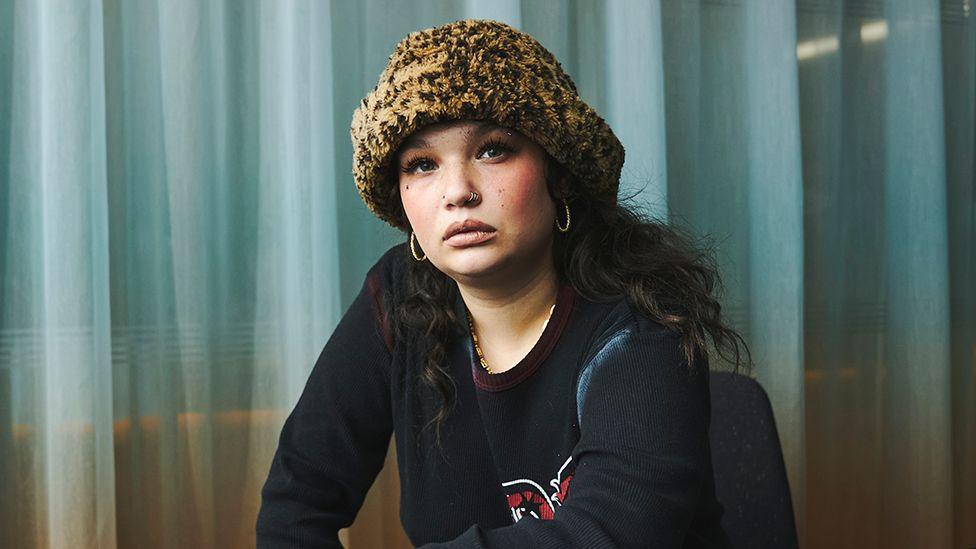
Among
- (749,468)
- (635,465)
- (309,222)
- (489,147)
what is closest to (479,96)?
(489,147)

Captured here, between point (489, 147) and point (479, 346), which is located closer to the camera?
point (489, 147)

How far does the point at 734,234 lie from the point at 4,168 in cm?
135

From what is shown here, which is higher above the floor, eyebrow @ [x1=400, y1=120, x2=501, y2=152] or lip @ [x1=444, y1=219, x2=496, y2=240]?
eyebrow @ [x1=400, y1=120, x2=501, y2=152]

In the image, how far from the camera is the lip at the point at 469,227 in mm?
894

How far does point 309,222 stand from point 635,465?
930mm

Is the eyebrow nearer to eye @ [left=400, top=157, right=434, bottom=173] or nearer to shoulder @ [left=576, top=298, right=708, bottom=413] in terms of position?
eye @ [left=400, top=157, right=434, bottom=173]

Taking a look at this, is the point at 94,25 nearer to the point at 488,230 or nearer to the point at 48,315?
the point at 48,315

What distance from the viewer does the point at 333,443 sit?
3.46 feet

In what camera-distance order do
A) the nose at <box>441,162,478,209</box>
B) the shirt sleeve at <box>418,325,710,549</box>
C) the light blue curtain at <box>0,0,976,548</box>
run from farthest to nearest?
the light blue curtain at <box>0,0,976,548</box> < the nose at <box>441,162,478,209</box> < the shirt sleeve at <box>418,325,710,549</box>

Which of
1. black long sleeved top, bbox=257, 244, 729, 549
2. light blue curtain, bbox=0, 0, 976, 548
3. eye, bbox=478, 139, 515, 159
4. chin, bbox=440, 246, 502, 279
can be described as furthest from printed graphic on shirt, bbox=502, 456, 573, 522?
light blue curtain, bbox=0, 0, 976, 548

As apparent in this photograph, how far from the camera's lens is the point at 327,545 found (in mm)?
1019

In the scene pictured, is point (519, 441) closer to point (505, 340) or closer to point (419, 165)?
point (505, 340)

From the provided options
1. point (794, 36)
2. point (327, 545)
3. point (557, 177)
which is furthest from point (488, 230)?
point (794, 36)

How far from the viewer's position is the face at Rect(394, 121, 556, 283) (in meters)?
0.90
